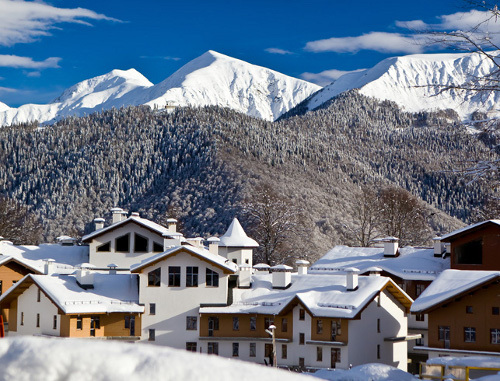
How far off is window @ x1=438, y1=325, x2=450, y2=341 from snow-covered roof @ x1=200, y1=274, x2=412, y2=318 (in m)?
4.24

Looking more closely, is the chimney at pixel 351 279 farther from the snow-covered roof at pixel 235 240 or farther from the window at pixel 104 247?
the window at pixel 104 247

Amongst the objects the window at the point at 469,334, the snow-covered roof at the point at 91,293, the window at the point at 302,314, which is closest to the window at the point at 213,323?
the snow-covered roof at the point at 91,293

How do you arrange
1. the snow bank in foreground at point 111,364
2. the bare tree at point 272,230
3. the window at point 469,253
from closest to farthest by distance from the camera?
1. the snow bank in foreground at point 111,364
2. the window at point 469,253
3. the bare tree at point 272,230

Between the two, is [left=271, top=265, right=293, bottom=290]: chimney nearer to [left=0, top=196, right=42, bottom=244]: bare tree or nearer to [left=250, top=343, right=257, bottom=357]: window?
[left=250, top=343, right=257, bottom=357]: window

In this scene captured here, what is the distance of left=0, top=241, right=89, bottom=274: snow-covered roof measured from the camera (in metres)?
51.0

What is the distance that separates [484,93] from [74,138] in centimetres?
16307

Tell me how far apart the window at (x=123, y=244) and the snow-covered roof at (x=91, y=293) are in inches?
333

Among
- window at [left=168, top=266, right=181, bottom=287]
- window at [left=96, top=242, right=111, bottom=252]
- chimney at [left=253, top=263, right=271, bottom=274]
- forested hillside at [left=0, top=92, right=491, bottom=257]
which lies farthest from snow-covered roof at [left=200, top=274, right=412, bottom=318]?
forested hillside at [left=0, top=92, right=491, bottom=257]

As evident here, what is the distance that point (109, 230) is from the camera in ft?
172

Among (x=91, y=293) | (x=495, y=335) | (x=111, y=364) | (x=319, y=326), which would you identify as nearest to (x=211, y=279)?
(x=91, y=293)

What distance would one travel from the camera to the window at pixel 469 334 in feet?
113

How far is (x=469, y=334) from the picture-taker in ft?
114

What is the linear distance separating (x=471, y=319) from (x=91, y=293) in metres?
20.5

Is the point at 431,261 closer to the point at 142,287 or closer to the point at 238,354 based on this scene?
the point at 238,354
